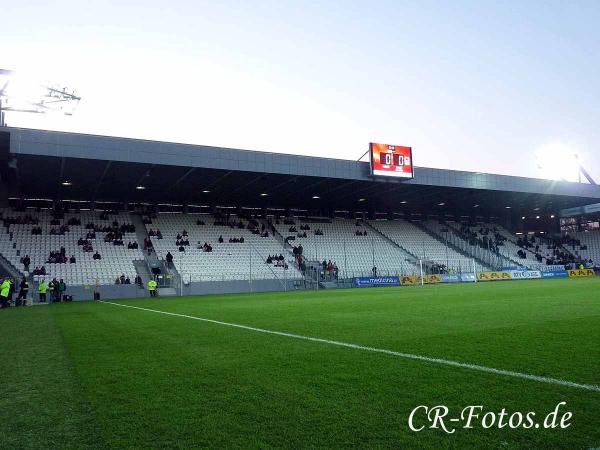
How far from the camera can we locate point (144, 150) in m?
32.1

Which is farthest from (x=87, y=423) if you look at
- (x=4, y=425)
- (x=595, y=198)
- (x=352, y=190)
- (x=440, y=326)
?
(x=595, y=198)

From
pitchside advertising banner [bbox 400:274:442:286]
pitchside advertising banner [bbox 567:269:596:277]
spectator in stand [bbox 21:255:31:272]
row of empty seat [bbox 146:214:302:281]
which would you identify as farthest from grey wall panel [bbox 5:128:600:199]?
pitchside advertising banner [bbox 567:269:596:277]

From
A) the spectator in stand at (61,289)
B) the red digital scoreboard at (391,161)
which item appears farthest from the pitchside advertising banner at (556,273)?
the spectator in stand at (61,289)

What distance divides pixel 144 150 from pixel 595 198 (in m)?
47.1

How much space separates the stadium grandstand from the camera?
110 ft

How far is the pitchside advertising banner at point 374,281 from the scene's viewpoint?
136ft

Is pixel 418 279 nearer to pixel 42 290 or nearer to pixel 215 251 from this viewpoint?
pixel 215 251

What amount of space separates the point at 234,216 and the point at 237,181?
10.7 metres

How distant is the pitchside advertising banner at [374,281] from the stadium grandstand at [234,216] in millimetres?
938

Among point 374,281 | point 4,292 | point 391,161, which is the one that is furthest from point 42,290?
point 391,161

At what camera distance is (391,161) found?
130 feet

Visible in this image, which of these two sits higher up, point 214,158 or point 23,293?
point 214,158

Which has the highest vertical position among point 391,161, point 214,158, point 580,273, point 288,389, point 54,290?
point 391,161

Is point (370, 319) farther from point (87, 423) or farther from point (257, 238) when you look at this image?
point (257, 238)
